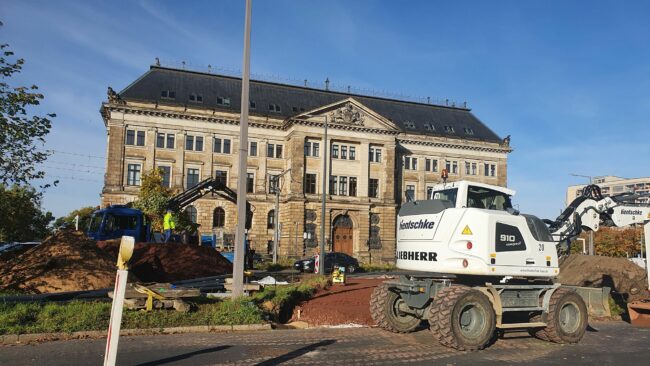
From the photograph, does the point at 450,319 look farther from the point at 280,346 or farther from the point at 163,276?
the point at 163,276

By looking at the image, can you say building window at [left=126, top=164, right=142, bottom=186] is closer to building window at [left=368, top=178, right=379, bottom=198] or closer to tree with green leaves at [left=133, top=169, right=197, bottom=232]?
tree with green leaves at [left=133, top=169, right=197, bottom=232]

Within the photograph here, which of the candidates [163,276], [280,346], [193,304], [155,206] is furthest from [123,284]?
[155,206]

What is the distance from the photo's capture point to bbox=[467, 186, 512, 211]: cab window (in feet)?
35.6

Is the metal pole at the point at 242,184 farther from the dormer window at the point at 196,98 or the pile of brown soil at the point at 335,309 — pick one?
the dormer window at the point at 196,98

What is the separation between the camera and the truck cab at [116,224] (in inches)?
1016

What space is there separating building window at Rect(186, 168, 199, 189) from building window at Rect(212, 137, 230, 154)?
123 inches

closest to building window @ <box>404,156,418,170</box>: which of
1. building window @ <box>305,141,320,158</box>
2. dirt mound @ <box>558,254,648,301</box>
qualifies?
building window @ <box>305,141,320,158</box>

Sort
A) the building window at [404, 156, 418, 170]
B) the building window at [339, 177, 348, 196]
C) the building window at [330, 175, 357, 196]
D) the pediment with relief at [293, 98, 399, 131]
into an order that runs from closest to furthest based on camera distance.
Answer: the pediment with relief at [293, 98, 399, 131] < the building window at [330, 175, 357, 196] < the building window at [339, 177, 348, 196] < the building window at [404, 156, 418, 170]

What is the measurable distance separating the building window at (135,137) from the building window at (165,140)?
5.21ft

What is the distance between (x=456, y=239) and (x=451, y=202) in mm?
870

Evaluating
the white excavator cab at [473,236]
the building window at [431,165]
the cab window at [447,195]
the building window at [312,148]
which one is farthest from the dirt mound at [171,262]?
the building window at [431,165]

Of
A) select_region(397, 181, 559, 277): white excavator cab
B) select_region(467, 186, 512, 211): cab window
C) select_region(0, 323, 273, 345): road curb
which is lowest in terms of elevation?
select_region(0, 323, 273, 345): road curb

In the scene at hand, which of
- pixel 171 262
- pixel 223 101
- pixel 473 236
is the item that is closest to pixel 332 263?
pixel 171 262

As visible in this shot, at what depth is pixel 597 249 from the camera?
63.2 meters
